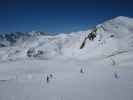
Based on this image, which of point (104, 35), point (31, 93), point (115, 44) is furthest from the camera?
point (104, 35)

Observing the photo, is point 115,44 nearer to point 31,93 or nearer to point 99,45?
point 99,45

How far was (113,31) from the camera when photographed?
1069 inches

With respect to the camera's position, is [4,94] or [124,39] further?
[124,39]

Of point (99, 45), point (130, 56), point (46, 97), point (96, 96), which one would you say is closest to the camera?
point (96, 96)

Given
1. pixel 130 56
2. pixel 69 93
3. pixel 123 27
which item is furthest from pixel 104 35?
pixel 69 93

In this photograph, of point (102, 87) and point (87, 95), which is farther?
point (102, 87)

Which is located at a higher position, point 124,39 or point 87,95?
point 124,39

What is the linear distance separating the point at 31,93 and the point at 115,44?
17.5 meters

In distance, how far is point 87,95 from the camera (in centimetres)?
749

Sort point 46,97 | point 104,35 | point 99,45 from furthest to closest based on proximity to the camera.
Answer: point 104,35 < point 99,45 < point 46,97

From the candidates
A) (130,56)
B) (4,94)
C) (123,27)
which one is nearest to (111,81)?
(4,94)

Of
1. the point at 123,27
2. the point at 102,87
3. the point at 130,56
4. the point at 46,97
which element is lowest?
the point at 46,97

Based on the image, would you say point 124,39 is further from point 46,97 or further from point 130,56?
point 46,97

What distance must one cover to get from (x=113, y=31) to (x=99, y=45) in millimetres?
4913
